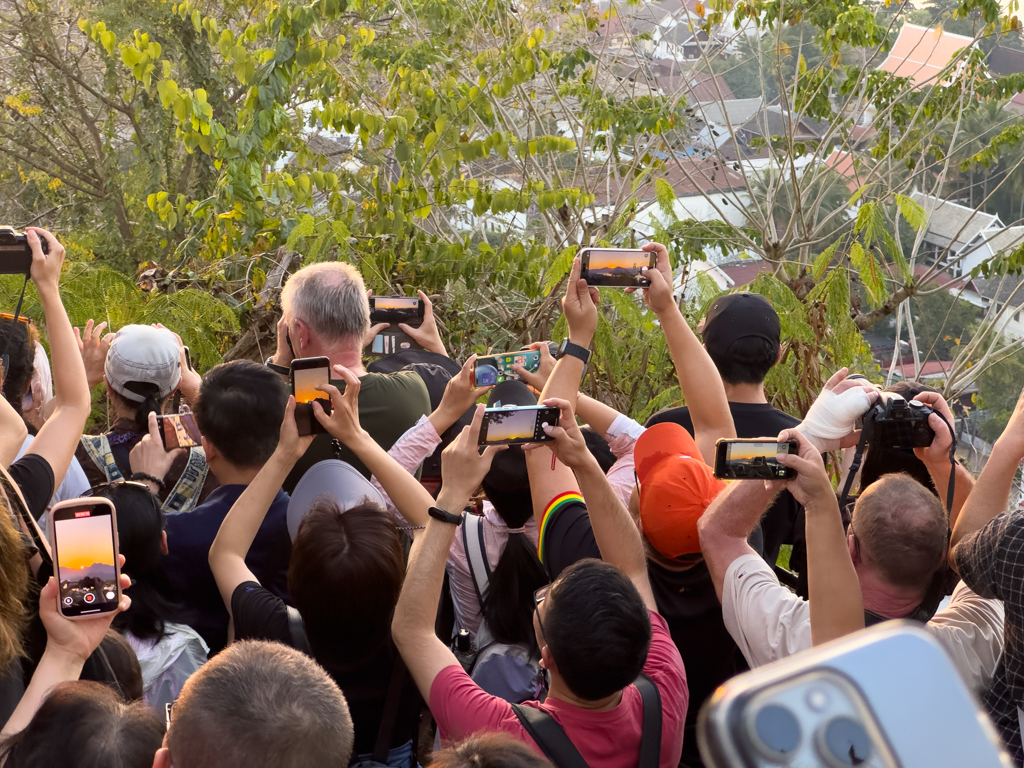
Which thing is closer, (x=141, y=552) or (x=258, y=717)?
(x=258, y=717)

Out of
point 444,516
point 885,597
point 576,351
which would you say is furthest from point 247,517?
point 885,597

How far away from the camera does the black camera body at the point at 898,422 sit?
2.95m

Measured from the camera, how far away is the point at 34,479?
98.0 inches

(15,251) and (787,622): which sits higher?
(15,251)

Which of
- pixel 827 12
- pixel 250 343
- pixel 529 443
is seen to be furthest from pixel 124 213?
pixel 529 443

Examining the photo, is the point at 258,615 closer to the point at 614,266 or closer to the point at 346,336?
the point at 346,336

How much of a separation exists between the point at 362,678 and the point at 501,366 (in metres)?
1.32

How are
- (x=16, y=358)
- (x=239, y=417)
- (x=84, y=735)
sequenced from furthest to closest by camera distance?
(x=16, y=358) < (x=239, y=417) < (x=84, y=735)

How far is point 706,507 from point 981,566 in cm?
75

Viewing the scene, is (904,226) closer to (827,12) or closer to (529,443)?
(827,12)

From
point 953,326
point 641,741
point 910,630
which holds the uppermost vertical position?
point 910,630

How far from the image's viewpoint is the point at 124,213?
14.8 meters

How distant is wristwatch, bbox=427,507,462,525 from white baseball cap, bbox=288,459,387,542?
578 millimetres

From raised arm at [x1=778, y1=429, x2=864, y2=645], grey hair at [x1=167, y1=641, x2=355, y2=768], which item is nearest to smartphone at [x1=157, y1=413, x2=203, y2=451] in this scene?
grey hair at [x1=167, y1=641, x2=355, y2=768]
